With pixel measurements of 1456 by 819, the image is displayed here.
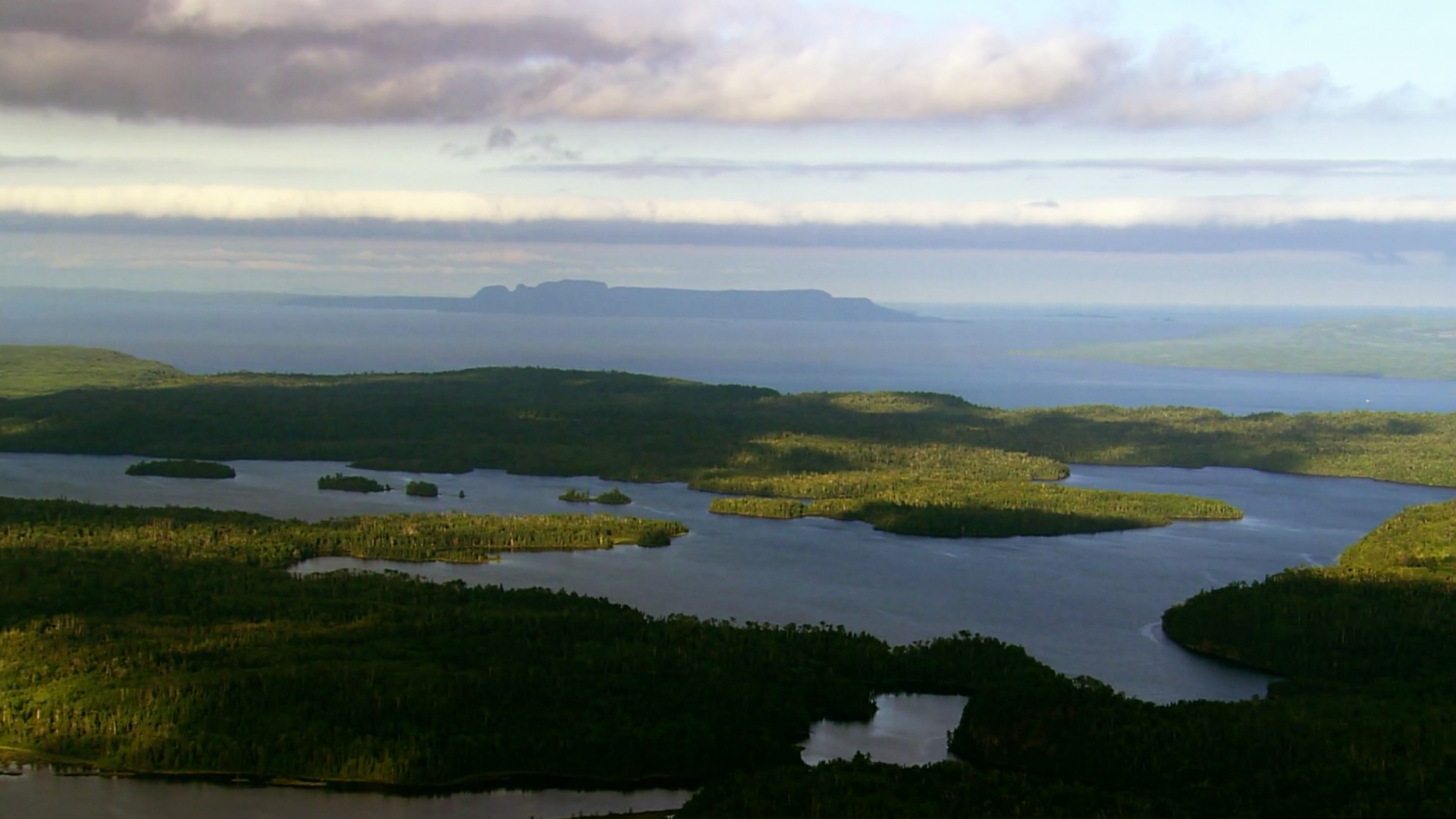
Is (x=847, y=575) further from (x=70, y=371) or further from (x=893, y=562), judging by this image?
(x=70, y=371)

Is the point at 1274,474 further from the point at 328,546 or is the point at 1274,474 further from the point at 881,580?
the point at 328,546

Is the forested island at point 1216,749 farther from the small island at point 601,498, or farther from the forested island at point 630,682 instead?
the small island at point 601,498

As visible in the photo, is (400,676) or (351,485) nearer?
(400,676)

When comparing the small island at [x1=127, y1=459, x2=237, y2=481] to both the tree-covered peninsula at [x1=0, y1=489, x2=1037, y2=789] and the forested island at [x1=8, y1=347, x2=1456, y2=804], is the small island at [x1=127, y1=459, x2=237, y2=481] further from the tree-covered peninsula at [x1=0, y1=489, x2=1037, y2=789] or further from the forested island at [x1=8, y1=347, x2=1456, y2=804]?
the tree-covered peninsula at [x1=0, y1=489, x2=1037, y2=789]

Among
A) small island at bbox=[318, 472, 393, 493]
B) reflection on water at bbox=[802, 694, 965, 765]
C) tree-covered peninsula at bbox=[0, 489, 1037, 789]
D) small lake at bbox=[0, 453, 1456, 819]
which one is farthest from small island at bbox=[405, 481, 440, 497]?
reflection on water at bbox=[802, 694, 965, 765]

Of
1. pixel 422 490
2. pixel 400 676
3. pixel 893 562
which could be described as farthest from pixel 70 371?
pixel 400 676

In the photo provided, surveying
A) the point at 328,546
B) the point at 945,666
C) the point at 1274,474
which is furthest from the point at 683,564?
the point at 1274,474
